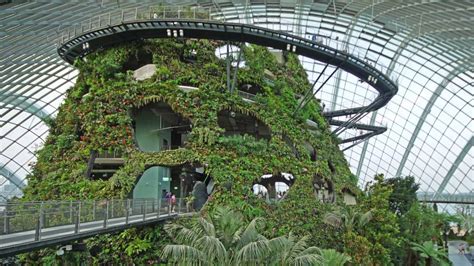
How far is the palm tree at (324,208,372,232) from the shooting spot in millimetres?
25812

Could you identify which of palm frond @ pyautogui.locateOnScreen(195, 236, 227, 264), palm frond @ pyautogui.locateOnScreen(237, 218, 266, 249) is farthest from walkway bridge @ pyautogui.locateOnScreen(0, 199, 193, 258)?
palm frond @ pyautogui.locateOnScreen(237, 218, 266, 249)

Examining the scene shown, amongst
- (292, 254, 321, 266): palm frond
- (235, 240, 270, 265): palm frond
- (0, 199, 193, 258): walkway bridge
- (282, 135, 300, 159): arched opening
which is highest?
(282, 135, 300, 159): arched opening

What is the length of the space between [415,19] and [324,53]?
53.9 feet

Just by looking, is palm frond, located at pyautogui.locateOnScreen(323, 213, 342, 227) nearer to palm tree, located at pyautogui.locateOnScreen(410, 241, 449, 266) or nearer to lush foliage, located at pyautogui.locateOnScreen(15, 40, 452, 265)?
lush foliage, located at pyautogui.locateOnScreen(15, 40, 452, 265)

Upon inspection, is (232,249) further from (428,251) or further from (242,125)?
(242,125)

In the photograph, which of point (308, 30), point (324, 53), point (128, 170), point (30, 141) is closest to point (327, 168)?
point (324, 53)

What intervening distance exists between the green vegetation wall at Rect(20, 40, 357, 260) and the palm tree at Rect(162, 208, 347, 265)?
4.95m

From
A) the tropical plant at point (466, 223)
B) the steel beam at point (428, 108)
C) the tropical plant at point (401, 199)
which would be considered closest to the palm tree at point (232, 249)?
the tropical plant at point (401, 199)

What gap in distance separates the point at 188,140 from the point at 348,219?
372 inches

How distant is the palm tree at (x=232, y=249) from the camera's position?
15.6m

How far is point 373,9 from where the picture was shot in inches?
1736

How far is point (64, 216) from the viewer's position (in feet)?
45.1

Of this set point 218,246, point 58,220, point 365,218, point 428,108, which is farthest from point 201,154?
point 428,108

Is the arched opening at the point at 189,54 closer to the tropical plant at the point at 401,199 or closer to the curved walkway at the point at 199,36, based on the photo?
the curved walkway at the point at 199,36
